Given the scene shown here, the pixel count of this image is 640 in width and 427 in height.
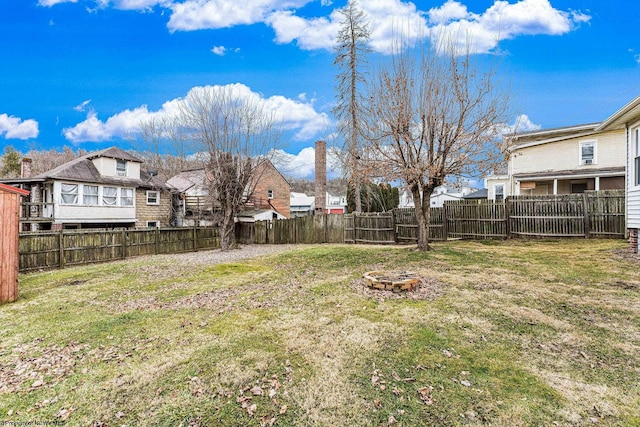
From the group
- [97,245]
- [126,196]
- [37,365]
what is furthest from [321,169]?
[37,365]

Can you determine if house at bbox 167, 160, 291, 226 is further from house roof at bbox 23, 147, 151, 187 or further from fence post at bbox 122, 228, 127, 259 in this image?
fence post at bbox 122, 228, 127, 259

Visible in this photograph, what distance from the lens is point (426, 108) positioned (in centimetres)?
908

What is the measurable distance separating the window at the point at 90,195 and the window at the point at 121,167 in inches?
75.1

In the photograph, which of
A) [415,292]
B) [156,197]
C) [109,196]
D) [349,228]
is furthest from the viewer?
[156,197]

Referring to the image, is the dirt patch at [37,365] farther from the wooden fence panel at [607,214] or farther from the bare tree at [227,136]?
the wooden fence panel at [607,214]

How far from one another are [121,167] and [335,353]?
22.7m

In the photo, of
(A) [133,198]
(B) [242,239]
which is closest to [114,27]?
(A) [133,198]

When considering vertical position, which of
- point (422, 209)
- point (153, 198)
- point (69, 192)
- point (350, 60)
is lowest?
point (422, 209)

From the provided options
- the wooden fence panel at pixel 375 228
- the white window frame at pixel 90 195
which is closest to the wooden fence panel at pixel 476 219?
the wooden fence panel at pixel 375 228

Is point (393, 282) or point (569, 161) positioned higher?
point (569, 161)

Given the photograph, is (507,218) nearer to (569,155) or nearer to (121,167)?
(569,155)

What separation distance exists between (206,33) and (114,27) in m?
4.24

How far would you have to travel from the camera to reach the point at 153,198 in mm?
22859

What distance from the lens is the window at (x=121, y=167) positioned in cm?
2113
